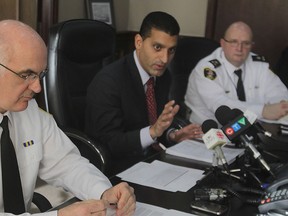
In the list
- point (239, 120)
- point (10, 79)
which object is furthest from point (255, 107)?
point (10, 79)

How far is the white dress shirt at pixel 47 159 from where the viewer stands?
4.26 feet

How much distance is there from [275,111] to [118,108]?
0.96 meters

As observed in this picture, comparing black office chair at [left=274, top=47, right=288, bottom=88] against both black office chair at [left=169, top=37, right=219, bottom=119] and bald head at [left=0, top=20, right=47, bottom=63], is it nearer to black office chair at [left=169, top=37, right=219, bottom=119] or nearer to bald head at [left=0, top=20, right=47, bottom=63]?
black office chair at [left=169, top=37, right=219, bottom=119]

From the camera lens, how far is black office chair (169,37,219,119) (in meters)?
2.91

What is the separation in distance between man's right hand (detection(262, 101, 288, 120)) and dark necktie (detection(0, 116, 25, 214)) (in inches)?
62.2

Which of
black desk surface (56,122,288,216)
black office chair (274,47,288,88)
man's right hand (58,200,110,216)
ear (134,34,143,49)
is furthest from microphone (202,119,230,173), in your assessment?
black office chair (274,47,288,88)

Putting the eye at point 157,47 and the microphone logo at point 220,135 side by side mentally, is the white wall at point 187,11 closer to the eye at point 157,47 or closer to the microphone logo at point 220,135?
the eye at point 157,47

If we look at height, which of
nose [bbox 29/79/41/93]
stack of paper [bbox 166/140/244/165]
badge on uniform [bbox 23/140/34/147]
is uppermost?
nose [bbox 29/79/41/93]

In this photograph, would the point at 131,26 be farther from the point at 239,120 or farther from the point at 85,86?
the point at 239,120

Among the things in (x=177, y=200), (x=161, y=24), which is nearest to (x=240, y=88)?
(x=161, y=24)

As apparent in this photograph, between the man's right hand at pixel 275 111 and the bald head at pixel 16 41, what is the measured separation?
5.22 ft

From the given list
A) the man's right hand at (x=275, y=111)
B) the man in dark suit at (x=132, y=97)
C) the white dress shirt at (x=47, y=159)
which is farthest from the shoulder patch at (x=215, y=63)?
the white dress shirt at (x=47, y=159)

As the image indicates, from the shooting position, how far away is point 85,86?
219 centimetres

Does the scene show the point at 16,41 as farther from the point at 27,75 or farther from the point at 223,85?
the point at 223,85
